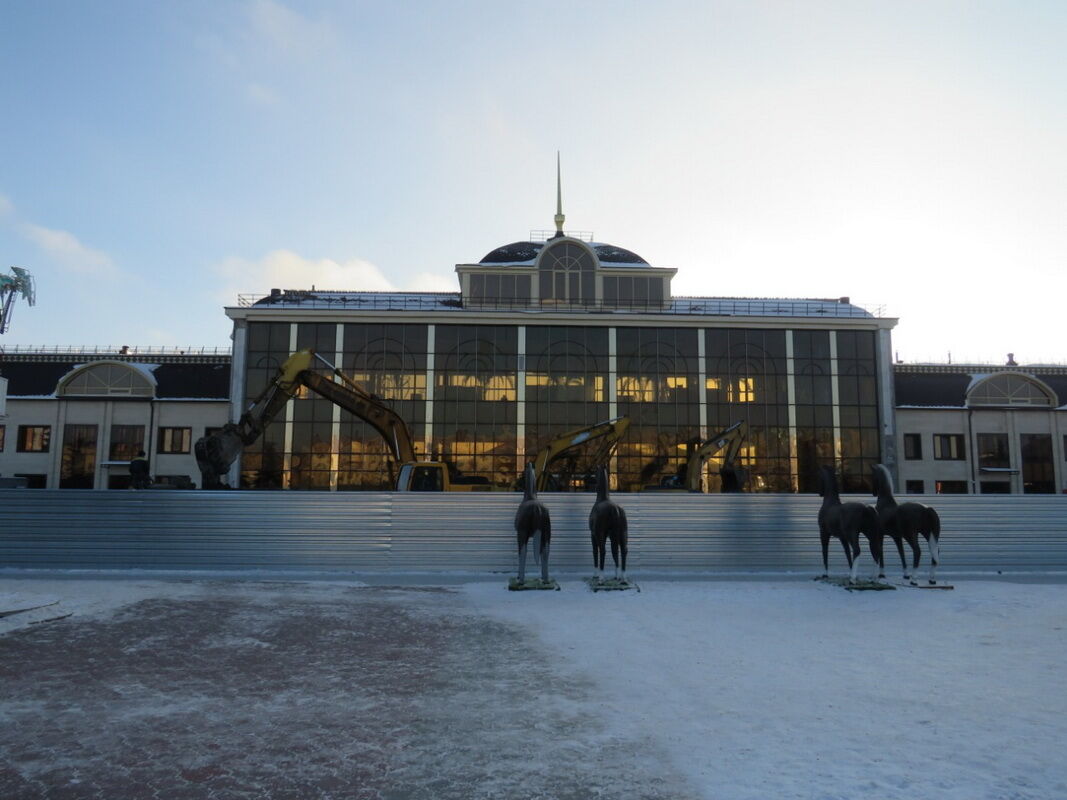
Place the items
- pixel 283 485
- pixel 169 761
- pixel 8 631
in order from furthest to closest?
pixel 283 485, pixel 8 631, pixel 169 761

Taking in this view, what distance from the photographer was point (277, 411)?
90.4 ft

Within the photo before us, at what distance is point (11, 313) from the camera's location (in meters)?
31.6

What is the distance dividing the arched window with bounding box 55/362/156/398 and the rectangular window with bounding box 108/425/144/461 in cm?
223

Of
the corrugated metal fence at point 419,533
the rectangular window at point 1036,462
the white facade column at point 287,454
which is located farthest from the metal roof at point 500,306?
the corrugated metal fence at point 419,533

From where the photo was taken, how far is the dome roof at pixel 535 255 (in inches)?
2025

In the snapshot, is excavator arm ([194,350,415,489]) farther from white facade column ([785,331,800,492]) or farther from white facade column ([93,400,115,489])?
white facade column ([785,331,800,492])

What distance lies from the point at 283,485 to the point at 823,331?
35.0 m

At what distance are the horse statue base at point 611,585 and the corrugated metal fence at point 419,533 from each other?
147 inches

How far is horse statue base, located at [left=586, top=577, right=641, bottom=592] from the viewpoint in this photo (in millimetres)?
17859

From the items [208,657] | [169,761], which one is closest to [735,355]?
[208,657]

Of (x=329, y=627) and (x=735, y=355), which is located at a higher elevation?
(x=735, y=355)

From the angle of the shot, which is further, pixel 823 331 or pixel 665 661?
pixel 823 331

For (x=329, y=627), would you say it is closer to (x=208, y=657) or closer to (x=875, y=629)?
(x=208, y=657)

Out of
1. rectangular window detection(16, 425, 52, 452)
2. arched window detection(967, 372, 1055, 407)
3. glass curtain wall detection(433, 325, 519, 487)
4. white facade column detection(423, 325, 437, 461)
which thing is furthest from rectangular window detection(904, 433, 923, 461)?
rectangular window detection(16, 425, 52, 452)
